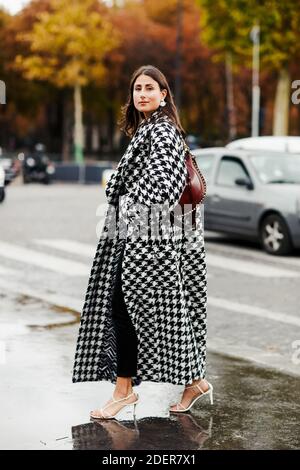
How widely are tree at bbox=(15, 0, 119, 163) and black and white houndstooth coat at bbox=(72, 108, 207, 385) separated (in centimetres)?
4371

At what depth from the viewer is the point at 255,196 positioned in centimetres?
1493

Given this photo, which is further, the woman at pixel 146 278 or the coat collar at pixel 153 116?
the coat collar at pixel 153 116

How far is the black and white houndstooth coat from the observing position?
532 centimetres

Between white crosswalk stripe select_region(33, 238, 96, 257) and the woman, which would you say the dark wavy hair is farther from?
white crosswalk stripe select_region(33, 238, 96, 257)

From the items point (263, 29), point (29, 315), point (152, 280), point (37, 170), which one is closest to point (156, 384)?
point (152, 280)

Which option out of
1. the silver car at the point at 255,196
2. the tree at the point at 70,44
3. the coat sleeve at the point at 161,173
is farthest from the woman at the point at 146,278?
the tree at the point at 70,44

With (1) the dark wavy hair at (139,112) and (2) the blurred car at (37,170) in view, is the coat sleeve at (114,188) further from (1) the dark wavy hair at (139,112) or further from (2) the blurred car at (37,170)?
(2) the blurred car at (37,170)

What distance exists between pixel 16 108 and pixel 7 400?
183 ft

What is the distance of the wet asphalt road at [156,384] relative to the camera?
5.11 m

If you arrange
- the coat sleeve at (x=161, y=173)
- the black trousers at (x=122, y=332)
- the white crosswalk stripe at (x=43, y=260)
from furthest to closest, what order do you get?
the white crosswalk stripe at (x=43, y=260) < the black trousers at (x=122, y=332) < the coat sleeve at (x=161, y=173)

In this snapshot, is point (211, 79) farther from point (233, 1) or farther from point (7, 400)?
point (7, 400)

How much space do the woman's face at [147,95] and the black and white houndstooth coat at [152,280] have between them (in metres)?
0.06

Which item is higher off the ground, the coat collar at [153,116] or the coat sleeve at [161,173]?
the coat collar at [153,116]
